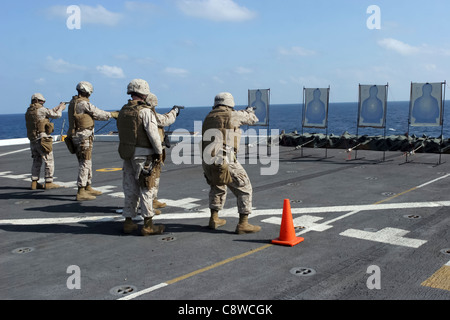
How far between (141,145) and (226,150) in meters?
1.49

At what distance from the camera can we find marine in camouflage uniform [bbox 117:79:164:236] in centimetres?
722

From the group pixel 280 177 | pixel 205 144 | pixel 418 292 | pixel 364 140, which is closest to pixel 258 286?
pixel 418 292

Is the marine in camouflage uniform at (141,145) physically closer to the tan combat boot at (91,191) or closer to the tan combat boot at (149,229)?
the tan combat boot at (149,229)

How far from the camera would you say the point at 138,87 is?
7434 mm

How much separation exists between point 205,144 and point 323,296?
131 inches

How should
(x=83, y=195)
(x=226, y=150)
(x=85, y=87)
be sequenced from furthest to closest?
1. (x=83, y=195)
2. (x=85, y=87)
3. (x=226, y=150)

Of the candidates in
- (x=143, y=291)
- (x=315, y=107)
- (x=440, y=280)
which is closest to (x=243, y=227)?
(x=143, y=291)

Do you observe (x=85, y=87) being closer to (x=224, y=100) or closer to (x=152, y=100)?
(x=152, y=100)

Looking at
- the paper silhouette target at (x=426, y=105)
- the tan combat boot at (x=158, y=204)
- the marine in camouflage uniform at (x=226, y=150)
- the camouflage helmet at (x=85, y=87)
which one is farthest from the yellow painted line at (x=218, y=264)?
the paper silhouette target at (x=426, y=105)

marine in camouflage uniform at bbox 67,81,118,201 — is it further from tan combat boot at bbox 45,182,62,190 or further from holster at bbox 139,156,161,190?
holster at bbox 139,156,161,190

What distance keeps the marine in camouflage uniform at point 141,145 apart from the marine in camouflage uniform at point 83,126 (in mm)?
2559

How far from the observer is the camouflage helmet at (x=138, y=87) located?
7.42m

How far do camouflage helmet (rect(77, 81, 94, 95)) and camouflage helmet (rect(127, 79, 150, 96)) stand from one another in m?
2.87
